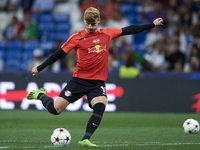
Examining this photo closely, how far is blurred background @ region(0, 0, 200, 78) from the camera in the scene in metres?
13.4

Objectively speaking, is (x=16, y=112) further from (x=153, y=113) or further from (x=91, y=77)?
(x=91, y=77)

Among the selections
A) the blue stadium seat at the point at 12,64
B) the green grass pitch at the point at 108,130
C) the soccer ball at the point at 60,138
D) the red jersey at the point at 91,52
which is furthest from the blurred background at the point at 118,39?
the soccer ball at the point at 60,138

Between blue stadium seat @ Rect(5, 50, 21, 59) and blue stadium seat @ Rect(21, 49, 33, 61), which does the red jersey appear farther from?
blue stadium seat @ Rect(5, 50, 21, 59)

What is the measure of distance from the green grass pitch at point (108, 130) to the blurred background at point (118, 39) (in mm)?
2316

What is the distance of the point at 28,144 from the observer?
585 cm

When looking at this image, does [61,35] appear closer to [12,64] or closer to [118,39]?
[12,64]

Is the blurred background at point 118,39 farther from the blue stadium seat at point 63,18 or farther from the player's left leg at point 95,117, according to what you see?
the player's left leg at point 95,117

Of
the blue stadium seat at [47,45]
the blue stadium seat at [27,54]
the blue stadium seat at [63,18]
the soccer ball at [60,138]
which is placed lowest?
the soccer ball at [60,138]

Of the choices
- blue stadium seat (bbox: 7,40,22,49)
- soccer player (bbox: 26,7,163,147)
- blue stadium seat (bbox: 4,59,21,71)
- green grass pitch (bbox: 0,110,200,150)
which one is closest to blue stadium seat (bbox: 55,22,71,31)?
blue stadium seat (bbox: 7,40,22,49)

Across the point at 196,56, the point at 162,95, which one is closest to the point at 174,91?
the point at 162,95

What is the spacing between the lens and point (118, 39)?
15.2 m

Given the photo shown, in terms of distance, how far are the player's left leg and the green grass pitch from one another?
0.58 ft

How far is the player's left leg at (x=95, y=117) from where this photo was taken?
5.57 metres

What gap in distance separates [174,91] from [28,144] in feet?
22.8
